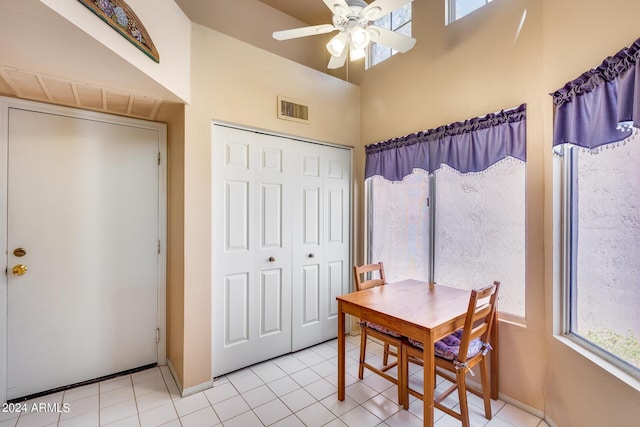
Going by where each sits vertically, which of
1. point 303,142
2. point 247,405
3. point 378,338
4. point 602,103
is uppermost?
point 303,142

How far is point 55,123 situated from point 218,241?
146 cm

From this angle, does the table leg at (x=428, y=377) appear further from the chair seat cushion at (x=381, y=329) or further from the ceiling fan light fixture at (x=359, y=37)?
the ceiling fan light fixture at (x=359, y=37)

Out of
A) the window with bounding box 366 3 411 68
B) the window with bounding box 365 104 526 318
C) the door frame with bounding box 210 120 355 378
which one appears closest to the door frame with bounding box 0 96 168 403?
the door frame with bounding box 210 120 355 378

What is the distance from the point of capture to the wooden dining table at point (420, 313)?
151cm

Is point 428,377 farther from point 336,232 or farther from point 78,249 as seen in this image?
point 78,249

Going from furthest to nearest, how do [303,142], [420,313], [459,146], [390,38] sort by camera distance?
[303,142] < [459,146] < [390,38] < [420,313]

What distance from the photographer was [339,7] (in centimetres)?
165

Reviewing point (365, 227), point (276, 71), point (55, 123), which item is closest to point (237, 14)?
point (276, 71)

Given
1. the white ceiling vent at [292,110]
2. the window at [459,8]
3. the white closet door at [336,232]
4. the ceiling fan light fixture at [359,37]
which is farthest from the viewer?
the white closet door at [336,232]

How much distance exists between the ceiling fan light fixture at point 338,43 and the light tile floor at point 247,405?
2477 mm

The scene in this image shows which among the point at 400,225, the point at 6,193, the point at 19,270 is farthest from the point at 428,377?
the point at 6,193

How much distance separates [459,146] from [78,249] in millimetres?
3080

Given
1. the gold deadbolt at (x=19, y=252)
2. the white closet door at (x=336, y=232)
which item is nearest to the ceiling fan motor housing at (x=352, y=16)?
the white closet door at (x=336, y=232)

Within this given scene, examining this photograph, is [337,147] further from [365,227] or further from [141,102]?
[141,102]
